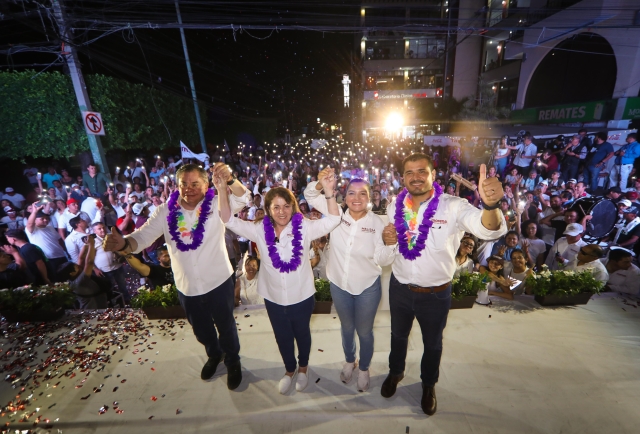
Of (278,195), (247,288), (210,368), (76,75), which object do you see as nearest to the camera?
(278,195)

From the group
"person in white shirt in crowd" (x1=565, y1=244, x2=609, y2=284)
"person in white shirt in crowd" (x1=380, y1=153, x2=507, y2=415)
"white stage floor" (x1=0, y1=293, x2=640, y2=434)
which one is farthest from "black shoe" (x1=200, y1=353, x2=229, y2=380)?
"person in white shirt in crowd" (x1=565, y1=244, x2=609, y2=284)

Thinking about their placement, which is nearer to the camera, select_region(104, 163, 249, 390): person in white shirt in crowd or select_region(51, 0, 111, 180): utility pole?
select_region(104, 163, 249, 390): person in white shirt in crowd

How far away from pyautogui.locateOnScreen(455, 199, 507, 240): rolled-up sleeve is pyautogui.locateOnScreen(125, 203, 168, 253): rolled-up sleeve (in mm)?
2324

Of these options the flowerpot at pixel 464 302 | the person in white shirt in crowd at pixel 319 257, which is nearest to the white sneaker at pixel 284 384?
the person in white shirt in crowd at pixel 319 257

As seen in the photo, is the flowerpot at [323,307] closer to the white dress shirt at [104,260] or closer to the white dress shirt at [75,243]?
the white dress shirt at [104,260]

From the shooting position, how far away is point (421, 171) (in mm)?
2262

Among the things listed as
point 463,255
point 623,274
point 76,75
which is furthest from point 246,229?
point 76,75

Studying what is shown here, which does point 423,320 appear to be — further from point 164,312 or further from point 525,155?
point 525,155

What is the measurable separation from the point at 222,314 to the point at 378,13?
124ft

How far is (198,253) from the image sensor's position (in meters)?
2.55

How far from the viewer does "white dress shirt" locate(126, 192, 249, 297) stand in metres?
2.55

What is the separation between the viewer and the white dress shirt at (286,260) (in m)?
2.47

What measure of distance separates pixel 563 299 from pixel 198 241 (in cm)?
415

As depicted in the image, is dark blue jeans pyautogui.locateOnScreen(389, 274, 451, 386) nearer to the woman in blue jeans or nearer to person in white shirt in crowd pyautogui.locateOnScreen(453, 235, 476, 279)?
the woman in blue jeans
